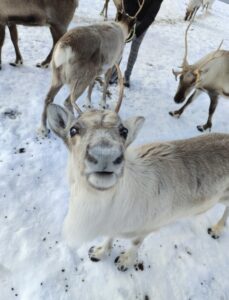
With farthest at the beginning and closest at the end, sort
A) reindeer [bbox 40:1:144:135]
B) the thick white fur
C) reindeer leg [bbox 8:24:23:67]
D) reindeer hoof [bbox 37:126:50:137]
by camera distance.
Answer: reindeer leg [bbox 8:24:23:67]
reindeer hoof [bbox 37:126:50:137]
reindeer [bbox 40:1:144:135]
the thick white fur

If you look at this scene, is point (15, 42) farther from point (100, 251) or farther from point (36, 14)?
point (100, 251)

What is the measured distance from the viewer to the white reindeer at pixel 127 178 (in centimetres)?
172

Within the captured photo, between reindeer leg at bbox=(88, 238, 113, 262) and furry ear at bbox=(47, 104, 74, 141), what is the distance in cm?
113

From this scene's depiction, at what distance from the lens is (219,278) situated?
2.84 m

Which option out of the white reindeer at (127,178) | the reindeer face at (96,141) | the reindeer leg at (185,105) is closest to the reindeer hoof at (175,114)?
the reindeer leg at (185,105)

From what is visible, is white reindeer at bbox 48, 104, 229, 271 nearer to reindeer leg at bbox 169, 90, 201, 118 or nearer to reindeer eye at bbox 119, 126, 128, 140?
reindeer eye at bbox 119, 126, 128, 140

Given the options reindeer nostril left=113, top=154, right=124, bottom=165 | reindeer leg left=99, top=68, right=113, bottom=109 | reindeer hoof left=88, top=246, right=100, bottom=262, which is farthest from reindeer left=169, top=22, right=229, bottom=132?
reindeer nostril left=113, top=154, right=124, bottom=165

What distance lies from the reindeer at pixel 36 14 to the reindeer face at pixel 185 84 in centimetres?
200

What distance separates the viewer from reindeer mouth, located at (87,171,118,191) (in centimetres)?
165


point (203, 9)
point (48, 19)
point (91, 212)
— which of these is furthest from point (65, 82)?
point (203, 9)

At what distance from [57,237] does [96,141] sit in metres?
1.49

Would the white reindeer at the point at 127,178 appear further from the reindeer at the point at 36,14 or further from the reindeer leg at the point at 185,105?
the reindeer at the point at 36,14

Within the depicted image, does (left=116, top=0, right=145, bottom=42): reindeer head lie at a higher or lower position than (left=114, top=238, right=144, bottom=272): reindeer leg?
higher

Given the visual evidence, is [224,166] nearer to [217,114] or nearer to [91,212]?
[91,212]
